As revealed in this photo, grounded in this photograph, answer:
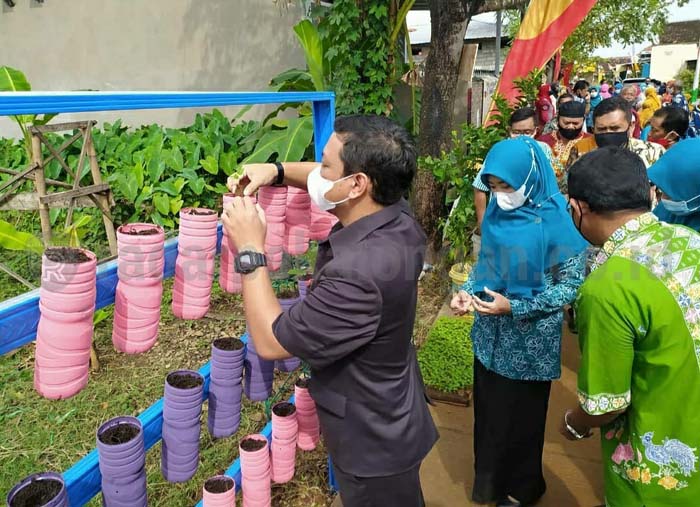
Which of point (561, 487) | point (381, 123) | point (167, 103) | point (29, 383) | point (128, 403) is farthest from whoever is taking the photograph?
point (29, 383)

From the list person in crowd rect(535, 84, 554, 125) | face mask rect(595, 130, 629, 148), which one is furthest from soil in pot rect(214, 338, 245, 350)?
person in crowd rect(535, 84, 554, 125)

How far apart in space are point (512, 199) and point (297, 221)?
2.77ft

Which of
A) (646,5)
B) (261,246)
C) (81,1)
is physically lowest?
(261,246)

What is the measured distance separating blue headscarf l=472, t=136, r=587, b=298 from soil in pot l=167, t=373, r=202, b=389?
1210 mm

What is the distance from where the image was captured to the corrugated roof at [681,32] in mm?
40438

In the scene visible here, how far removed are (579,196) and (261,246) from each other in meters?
0.89

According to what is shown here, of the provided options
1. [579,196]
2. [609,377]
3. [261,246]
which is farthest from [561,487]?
[261,246]

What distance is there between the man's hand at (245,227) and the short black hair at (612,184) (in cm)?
88

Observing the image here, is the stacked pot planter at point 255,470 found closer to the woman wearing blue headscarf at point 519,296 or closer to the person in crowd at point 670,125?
the woman wearing blue headscarf at point 519,296

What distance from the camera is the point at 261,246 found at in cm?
140

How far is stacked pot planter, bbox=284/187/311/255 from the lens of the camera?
205cm

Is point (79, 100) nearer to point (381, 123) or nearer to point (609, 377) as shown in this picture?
point (381, 123)

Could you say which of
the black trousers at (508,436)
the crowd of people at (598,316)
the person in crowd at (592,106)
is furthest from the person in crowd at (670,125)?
the black trousers at (508,436)

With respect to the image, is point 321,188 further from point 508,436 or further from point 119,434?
point 508,436
